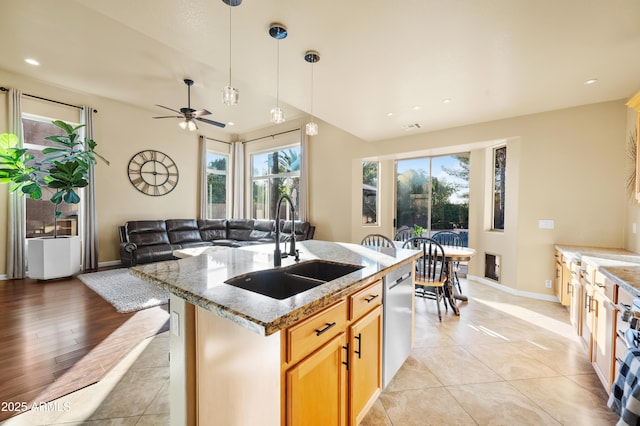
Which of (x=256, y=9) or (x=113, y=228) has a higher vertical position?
(x=256, y=9)

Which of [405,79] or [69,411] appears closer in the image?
[69,411]

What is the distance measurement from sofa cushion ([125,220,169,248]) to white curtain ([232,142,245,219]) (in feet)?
6.71

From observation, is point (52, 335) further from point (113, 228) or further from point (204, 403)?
point (113, 228)

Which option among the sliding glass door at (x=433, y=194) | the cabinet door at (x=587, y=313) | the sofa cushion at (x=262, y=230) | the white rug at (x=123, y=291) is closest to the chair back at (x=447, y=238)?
the sliding glass door at (x=433, y=194)

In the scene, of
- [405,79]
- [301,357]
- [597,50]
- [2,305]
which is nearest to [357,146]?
[405,79]

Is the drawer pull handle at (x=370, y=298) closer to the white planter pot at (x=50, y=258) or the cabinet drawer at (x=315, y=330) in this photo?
the cabinet drawer at (x=315, y=330)

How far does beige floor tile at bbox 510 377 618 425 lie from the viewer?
166 cm

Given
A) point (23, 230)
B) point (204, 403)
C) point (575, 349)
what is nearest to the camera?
point (204, 403)

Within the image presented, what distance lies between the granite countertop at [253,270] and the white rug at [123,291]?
1770mm

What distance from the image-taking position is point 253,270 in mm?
1504

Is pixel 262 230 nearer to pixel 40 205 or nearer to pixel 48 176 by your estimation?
pixel 48 176

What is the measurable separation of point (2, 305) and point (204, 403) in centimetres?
401

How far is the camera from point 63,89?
4805mm

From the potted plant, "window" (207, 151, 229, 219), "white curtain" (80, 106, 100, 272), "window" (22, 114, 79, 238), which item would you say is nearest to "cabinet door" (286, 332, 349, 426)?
the potted plant
